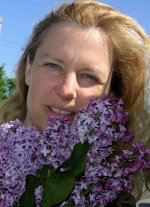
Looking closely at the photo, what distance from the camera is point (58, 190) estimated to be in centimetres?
137

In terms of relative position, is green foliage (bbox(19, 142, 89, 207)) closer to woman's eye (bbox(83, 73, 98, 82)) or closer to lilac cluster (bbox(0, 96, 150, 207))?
lilac cluster (bbox(0, 96, 150, 207))

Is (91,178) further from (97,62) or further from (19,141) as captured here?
(97,62)

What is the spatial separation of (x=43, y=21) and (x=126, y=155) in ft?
4.57

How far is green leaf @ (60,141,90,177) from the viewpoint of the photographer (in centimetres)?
136

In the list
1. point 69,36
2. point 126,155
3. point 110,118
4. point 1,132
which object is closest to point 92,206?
point 126,155

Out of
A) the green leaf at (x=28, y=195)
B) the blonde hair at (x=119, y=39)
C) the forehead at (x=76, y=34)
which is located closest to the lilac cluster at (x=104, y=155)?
the green leaf at (x=28, y=195)

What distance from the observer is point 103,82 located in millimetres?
1987

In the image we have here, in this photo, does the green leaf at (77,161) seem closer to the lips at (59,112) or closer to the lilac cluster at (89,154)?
the lilac cluster at (89,154)

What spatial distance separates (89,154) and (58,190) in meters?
0.16

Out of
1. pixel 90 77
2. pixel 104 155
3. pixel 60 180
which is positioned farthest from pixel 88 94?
pixel 60 180

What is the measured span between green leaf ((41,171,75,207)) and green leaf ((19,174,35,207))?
1.6 inches

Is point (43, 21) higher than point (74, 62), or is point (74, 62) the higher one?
point (43, 21)

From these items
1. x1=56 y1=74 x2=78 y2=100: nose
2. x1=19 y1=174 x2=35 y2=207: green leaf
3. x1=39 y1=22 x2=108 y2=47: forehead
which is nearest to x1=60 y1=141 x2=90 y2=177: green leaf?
x1=19 y1=174 x2=35 y2=207: green leaf

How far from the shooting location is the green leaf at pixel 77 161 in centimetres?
136
